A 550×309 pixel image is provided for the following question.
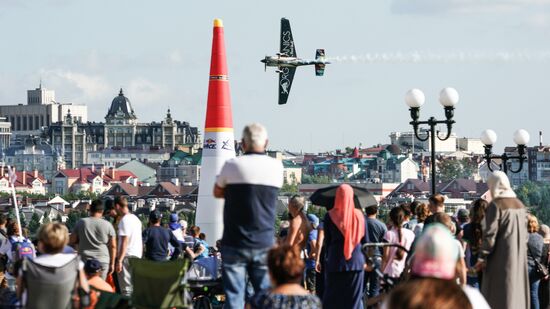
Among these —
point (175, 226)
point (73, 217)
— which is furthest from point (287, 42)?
point (73, 217)

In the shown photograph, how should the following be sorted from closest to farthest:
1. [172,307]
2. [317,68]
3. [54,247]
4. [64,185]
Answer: [54,247] < [172,307] < [317,68] < [64,185]

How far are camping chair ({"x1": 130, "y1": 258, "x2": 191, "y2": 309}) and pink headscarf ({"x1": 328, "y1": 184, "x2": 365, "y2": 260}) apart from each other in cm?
128

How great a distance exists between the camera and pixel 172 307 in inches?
403

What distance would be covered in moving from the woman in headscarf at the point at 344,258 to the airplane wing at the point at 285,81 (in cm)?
3116

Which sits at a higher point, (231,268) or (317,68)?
(317,68)

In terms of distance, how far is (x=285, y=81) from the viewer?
43.6 meters

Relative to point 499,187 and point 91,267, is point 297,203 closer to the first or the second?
point 91,267

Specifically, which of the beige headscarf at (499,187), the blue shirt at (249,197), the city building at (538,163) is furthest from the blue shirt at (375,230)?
the city building at (538,163)

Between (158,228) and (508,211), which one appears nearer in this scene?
(508,211)

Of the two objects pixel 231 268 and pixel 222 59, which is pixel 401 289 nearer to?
pixel 231 268

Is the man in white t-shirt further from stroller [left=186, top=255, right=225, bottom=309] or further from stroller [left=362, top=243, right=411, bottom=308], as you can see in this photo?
stroller [left=362, top=243, right=411, bottom=308]

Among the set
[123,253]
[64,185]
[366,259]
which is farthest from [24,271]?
[64,185]

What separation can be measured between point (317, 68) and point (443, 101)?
2596 cm

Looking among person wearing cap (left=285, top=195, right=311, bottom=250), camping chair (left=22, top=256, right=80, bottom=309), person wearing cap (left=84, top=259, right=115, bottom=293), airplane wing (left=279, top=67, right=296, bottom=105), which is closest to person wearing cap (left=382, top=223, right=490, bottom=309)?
camping chair (left=22, top=256, right=80, bottom=309)
